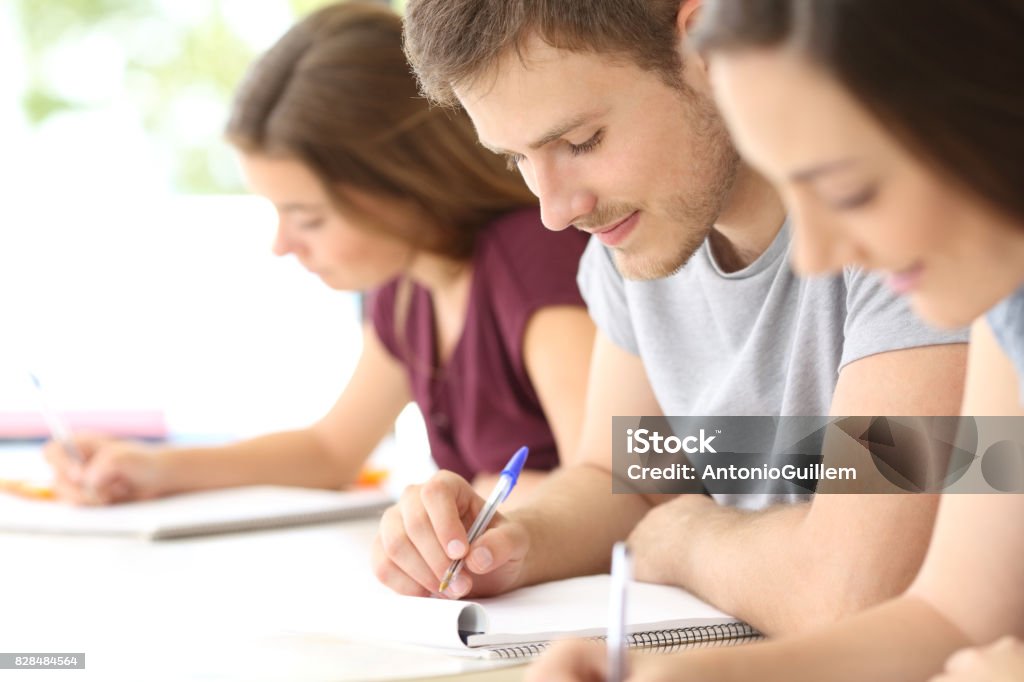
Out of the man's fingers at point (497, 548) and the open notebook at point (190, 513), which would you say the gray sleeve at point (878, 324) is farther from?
the open notebook at point (190, 513)

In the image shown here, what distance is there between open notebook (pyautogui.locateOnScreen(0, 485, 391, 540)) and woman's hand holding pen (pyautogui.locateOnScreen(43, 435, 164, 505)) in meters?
0.03

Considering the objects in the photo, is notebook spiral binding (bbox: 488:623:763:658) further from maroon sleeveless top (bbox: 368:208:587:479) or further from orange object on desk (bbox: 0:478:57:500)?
orange object on desk (bbox: 0:478:57:500)

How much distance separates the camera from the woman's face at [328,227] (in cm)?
189

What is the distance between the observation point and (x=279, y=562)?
1426mm

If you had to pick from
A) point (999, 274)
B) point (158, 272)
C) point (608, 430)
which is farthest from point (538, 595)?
point (158, 272)

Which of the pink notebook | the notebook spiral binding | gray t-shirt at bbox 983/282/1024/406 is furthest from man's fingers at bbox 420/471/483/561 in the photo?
the pink notebook

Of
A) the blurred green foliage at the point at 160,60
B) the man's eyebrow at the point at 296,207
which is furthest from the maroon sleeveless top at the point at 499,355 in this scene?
the blurred green foliage at the point at 160,60

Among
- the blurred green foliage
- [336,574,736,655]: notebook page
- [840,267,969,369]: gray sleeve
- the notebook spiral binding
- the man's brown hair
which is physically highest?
the blurred green foliage

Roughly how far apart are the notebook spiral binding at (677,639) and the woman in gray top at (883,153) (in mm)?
235

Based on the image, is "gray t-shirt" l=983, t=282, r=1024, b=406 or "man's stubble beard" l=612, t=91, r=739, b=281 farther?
"man's stubble beard" l=612, t=91, r=739, b=281

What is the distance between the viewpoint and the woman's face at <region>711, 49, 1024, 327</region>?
0.64 m

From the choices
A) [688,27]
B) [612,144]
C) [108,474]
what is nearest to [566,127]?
[612,144]

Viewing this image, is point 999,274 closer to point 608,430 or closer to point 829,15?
point 829,15

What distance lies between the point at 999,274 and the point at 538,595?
2.11 feet
